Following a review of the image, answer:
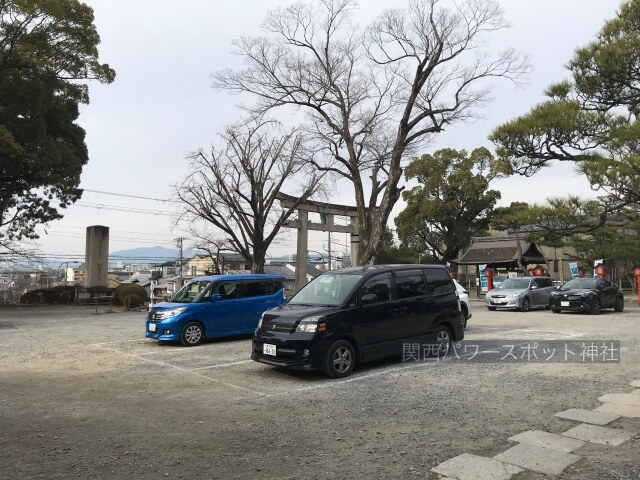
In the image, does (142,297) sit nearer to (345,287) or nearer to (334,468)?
(345,287)

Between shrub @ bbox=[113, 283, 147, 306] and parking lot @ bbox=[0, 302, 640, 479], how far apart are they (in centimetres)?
1512

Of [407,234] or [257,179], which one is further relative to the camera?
[407,234]

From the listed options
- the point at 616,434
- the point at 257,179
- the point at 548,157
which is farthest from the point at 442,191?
the point at 616,434

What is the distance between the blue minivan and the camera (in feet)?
36.6

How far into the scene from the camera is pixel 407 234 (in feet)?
125

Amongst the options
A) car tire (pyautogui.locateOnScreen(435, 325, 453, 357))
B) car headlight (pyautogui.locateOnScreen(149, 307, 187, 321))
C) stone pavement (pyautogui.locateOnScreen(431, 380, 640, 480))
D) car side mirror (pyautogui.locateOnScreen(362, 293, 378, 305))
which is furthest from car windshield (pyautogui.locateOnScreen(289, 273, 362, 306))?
car headlight (pyautogui.locateOnScreen(149, 307, 187, 321))

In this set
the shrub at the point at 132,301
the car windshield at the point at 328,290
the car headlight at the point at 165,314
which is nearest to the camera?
the car windshield at the point at 328,290

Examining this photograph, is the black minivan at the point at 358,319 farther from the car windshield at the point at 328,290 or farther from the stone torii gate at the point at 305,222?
the stone torii gate at the point at 305,222

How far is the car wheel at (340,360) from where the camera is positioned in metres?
7.34

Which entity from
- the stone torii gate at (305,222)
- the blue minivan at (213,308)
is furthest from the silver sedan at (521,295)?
the blue minivan at (213,308)

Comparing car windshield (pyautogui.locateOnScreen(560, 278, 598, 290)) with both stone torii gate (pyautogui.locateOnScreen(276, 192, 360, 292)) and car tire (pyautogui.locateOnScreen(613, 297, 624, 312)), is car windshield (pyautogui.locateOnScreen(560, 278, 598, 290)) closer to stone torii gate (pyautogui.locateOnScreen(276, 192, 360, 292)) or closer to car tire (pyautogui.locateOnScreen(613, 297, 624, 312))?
car tire (pyautogui.locateOnScreen(613, 297, 624, 312))

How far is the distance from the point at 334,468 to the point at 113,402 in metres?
3.62

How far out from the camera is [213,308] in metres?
11.5

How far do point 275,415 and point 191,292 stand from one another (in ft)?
22.2
